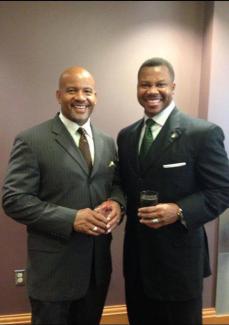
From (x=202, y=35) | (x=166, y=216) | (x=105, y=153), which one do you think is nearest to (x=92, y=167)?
(x=105, y=153)

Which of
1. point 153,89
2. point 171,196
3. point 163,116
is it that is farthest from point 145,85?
point 171,196

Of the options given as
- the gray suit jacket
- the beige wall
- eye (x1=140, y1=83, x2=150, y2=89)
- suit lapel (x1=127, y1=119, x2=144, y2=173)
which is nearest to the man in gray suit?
the gray suit jacket

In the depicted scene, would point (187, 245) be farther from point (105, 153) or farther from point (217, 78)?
point (217, 78)

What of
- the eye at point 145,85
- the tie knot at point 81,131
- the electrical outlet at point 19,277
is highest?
the eye at point 145,85

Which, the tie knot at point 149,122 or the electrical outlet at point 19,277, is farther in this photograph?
the electrical outlet at point 19,277

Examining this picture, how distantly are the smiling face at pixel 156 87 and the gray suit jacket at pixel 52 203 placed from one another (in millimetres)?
424

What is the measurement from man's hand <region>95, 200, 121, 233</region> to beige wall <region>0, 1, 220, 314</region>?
2.72 ft

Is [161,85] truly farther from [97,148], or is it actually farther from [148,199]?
[148,199]

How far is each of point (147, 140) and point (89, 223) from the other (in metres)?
0.52

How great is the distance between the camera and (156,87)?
169cm

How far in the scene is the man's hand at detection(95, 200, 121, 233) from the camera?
1.57m

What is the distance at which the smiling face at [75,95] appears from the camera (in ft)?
5.46

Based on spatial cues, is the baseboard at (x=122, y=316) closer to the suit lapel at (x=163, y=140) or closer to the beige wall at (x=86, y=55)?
the beige wall at (x=86, y=55)

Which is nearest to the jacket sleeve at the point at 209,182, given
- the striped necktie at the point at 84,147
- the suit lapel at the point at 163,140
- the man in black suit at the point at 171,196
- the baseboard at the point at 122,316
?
the man in black suit at the point at 171,196
